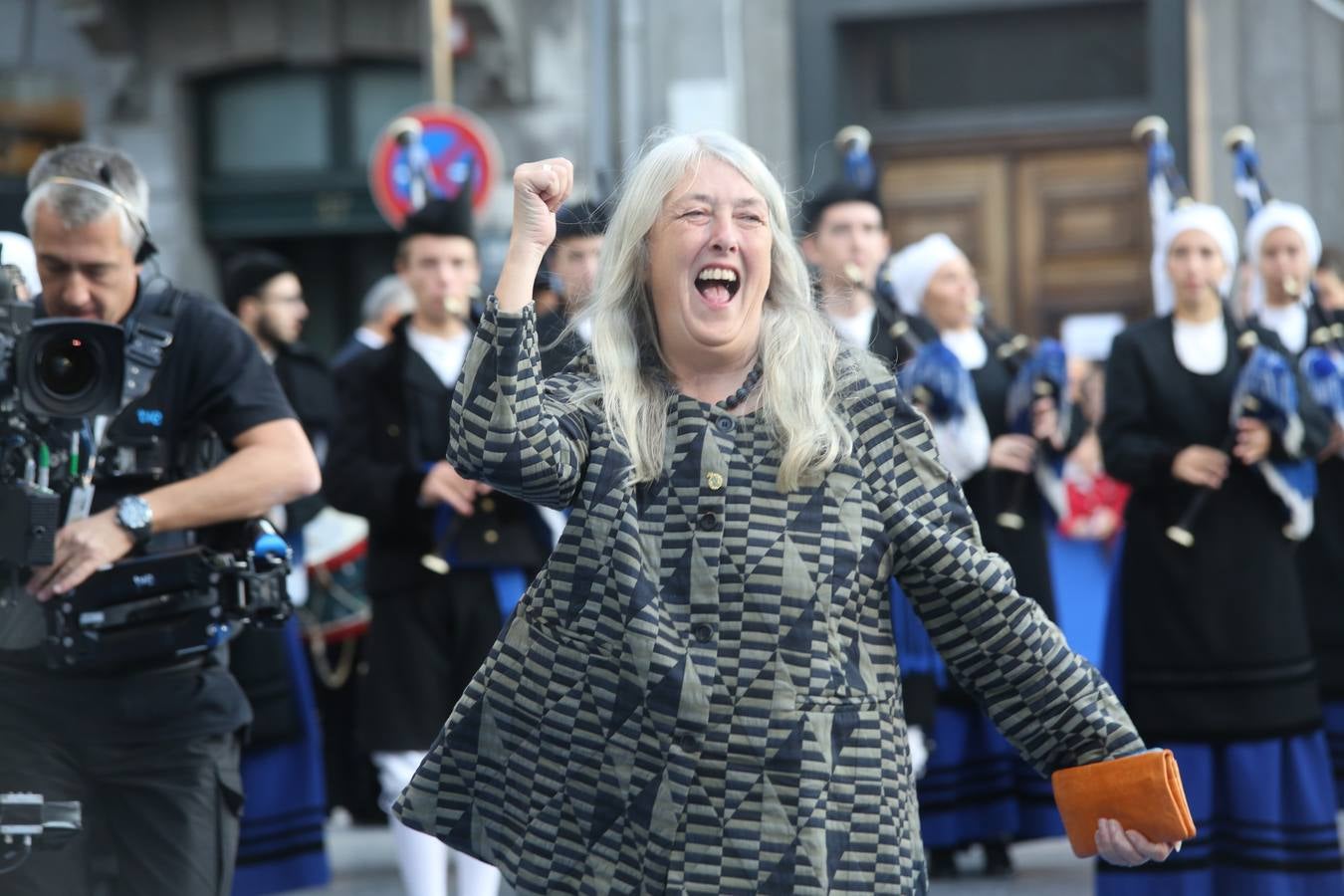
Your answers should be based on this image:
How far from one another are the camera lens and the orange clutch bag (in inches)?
77.4

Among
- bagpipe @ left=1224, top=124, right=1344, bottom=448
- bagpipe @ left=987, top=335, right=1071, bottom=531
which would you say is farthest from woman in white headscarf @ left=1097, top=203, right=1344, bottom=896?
bagpipe @ left=987, top=335, right=1071, bottom=531

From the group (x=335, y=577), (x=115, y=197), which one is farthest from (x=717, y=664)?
(x=335, y=577)

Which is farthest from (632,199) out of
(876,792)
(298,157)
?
(298,157)

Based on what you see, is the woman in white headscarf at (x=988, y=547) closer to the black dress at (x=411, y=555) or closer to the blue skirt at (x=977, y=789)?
the blue skirt at (x=977, y=789)

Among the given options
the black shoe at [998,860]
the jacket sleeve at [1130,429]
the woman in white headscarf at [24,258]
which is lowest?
the black shoe at [998,860]

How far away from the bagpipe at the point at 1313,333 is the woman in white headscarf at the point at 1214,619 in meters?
0.45

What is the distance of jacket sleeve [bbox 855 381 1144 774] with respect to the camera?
3.21 meters

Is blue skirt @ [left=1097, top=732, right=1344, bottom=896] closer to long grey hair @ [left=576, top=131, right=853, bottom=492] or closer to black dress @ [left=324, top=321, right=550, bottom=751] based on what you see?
black dress @ [left=324, top=321, right=550, bottom=751]

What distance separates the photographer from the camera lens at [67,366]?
3953 mm

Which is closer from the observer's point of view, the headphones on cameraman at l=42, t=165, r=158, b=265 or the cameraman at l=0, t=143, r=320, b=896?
the cameraman at l=0, t=143, r=320, b=896

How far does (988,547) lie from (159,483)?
12.4 feet

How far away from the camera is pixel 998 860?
7539 millimetres

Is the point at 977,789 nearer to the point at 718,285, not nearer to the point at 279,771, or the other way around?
the point at 279,771

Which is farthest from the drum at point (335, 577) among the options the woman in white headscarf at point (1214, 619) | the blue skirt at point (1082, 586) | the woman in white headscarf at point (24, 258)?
the woman in white headscarf at point (24, 258)
